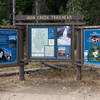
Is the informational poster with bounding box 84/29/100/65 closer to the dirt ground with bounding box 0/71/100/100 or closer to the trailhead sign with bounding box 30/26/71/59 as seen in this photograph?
the trailhead sign with bounding box 30/26/71/59

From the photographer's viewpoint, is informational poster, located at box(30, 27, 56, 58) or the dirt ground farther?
informational poster, located at box(30, 27, 56, 58)

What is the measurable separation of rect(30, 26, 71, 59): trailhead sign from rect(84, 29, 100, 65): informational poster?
0.60 meters

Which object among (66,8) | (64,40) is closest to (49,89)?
(64,40)

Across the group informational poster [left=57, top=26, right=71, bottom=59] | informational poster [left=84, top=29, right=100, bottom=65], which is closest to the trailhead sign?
informational poster [left=57, top=26, right=71, bottom=59]

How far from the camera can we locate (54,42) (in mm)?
7230

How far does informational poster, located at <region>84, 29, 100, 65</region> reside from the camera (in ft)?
21.9

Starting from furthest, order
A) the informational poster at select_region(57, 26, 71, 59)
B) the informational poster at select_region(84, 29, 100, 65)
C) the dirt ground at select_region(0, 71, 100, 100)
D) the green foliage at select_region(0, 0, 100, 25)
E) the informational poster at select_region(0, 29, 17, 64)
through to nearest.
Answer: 1. the green foliage at select_region(0, 0, 100, 25)
2. the informational poster at select_region(57, 26, 71, 59)
3. the informational poster at select_region(0, 29, 17, 64)
4. the informational poster at select_region(84, 29, 100, 65)
5. the dirt ground at select_region(0, 71, 100, 100)

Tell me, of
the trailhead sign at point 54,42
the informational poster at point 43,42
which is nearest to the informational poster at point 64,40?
the trailhead sign at point 54,42

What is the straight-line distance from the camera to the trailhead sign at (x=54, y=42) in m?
7.23

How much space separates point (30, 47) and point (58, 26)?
46.6 inches

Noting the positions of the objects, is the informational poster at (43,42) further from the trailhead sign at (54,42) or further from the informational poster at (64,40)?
the informational poster at (64,40)

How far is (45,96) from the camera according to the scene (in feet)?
18.0

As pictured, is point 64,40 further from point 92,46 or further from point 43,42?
point 92,46

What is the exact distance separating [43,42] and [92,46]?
1.64 m
